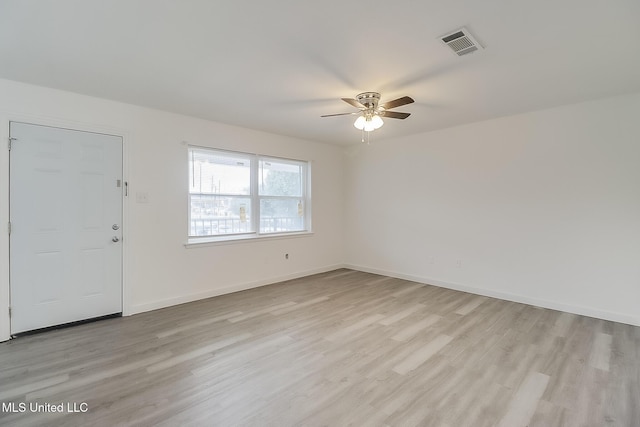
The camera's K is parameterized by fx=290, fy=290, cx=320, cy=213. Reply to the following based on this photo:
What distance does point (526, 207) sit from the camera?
12.9 feet

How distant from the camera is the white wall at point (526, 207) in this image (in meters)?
3.32

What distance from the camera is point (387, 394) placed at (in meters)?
2.04

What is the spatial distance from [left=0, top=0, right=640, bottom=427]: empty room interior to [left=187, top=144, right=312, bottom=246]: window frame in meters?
0.05

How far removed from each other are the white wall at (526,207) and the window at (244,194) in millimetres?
1624

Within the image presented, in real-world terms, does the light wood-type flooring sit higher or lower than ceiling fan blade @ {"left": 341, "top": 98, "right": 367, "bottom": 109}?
lower

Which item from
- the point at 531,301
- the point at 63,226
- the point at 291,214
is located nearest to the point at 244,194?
the point at 291,214

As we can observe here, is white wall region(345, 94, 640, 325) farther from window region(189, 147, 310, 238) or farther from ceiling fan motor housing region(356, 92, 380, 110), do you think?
ceiling fan motor housing region(356, 92, 380, 110)

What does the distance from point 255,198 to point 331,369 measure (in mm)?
3100

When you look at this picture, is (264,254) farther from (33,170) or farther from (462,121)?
(462,121)

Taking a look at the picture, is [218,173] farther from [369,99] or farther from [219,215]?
[369,99]

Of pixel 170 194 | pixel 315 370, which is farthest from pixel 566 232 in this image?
pixel 170 194

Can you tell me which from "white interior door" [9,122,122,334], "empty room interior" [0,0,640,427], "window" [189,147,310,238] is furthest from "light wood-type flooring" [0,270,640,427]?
"window" [189,147,310,238]

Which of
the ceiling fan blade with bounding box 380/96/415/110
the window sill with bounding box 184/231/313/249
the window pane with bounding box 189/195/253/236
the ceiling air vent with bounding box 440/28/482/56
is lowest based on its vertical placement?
the window sill with bounding box 184/231/313/249

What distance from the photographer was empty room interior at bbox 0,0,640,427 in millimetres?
1941
